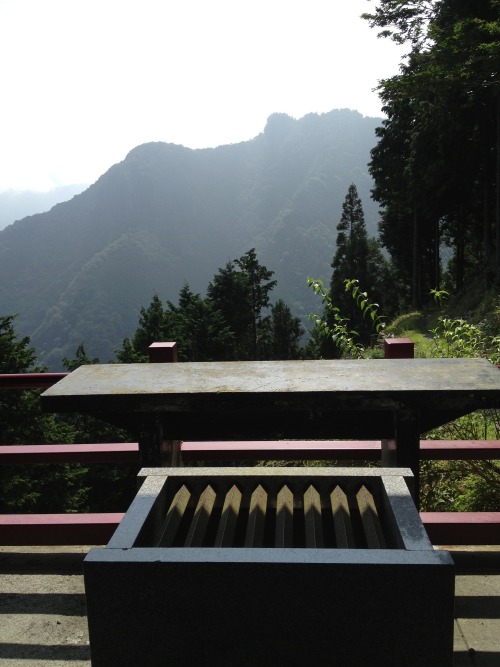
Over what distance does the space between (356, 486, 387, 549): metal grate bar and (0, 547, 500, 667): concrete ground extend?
72cm

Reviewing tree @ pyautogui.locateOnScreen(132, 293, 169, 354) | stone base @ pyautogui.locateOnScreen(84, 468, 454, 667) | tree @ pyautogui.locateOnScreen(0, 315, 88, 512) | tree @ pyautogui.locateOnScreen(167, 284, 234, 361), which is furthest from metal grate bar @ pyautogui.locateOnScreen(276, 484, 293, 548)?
tree @ pyautogui.locateOnScreen(132, 293, 169, 354)

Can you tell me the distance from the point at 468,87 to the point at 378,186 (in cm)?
1347

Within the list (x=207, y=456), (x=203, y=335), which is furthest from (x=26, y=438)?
(x=207, y=456)

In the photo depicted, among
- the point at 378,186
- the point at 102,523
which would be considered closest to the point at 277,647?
the point at 102,523

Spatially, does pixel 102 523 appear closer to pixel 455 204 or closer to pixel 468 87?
pixel 468 87

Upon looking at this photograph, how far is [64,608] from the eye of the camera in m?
2.94

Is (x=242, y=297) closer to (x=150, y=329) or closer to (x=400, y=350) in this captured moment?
(x=150, y=329)

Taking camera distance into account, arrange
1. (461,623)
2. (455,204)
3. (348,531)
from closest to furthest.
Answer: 1. (348,531)
2. (461,623)
3. (455,204)

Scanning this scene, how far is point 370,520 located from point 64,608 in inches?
64.2

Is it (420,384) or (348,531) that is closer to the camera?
(348,531)

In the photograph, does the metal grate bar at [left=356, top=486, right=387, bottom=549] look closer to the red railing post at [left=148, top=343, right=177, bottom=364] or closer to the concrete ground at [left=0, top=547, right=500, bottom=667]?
the concrete ground at [left=0, top=547, right=500, bottom=667]

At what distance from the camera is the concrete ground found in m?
2.58

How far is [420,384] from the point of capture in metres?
2.61

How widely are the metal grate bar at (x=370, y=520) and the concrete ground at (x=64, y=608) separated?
0.72m
